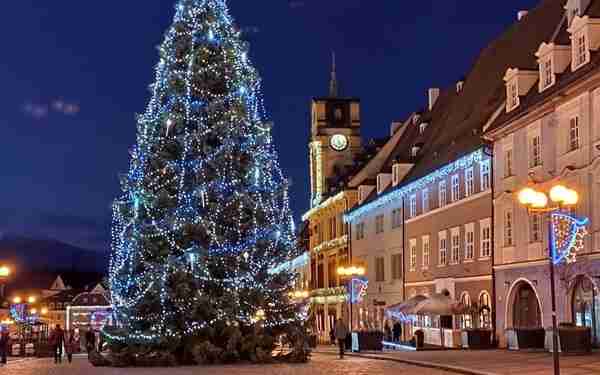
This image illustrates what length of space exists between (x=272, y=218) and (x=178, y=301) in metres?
4.19

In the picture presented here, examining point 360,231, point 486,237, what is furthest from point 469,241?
point 360,231

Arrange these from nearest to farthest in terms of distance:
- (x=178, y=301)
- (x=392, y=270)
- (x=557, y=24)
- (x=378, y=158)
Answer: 1. (x=178, y=301)
2. (x=557, y=24)
3. (x=392, y=270)
4. (x=378, y=158)

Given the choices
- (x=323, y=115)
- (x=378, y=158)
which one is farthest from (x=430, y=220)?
(x=323, y=115)

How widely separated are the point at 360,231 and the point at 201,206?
41768 mm

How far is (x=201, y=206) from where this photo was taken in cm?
3456

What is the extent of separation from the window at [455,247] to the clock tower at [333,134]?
129 feet

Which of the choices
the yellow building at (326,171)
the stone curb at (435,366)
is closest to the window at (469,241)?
the stone curb at (435,366)

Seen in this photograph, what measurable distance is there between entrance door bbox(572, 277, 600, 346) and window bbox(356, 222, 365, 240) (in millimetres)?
36209

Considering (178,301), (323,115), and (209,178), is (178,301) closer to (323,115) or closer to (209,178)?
(209,178)

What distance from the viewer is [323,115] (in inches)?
3637

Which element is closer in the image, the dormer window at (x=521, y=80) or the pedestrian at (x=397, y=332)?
the dormer window at (x=521, y=80)

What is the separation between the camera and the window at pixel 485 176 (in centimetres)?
4744

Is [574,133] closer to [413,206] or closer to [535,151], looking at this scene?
[535,151]

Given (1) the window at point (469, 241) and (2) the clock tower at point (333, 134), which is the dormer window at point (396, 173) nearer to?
(1) the window at point (469, 241)
